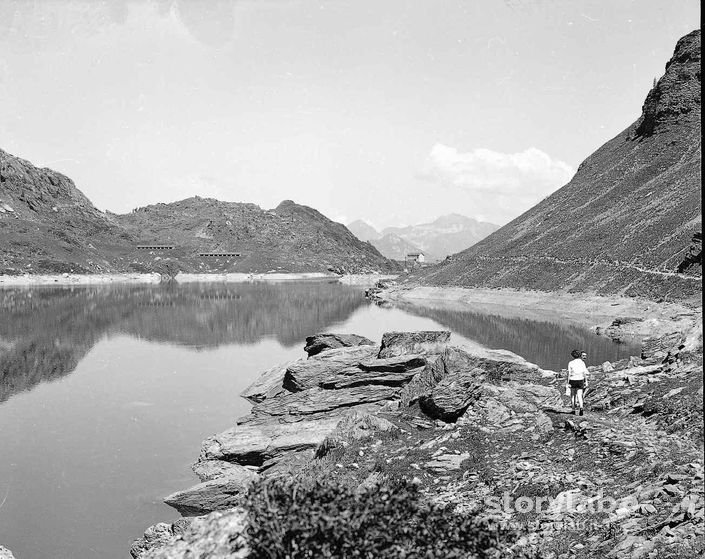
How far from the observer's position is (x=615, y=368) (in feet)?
85.6

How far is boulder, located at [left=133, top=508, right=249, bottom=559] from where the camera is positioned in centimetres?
848

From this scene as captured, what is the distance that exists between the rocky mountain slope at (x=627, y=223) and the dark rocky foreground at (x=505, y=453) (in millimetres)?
55757

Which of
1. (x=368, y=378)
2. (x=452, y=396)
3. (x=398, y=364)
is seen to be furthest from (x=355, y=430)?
(x=398, y=364)

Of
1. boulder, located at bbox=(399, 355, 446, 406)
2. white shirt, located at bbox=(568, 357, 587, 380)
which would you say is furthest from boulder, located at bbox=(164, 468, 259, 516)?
white shirt, located at bbox=(568, 357, 587, 380)

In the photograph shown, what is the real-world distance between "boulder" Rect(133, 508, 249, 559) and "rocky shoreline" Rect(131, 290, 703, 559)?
0.08 ft

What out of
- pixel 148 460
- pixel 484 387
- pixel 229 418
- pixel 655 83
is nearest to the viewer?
pixel 484 387

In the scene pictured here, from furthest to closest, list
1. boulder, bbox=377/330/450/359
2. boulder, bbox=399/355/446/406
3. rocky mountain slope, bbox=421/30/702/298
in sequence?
1. rocky mountain slope, bbox=421/30/702/298
2. boulder, bbox=377/330/450/359
3. boulder, bbox=399/355/446/406

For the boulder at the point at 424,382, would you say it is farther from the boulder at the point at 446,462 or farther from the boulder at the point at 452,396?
the boulder at the point at 446,462

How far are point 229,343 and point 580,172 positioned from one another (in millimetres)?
125502

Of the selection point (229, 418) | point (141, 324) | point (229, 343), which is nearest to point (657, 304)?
point (229, 343)

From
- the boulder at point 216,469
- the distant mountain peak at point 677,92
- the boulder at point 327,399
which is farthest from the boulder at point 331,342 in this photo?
the distant mountain peak at point 677,92

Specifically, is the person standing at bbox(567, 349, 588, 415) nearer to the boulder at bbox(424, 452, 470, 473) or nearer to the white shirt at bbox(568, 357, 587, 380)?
the white shirt at bbox(568, 357, 587, 380)

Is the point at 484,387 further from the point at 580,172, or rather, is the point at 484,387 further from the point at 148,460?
the point at 580,172

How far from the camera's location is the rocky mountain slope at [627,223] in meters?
86.5
